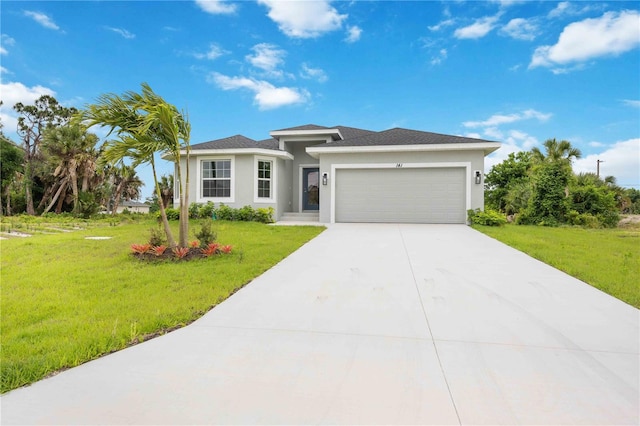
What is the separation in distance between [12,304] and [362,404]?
14.8ft

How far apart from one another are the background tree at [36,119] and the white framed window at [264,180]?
67.4 feet

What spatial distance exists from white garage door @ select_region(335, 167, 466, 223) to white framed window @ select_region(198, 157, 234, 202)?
15.7 feet

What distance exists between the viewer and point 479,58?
13.6m

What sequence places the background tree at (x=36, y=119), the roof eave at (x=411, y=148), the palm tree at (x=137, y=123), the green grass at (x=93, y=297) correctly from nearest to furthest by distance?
the green grass at (x=93, y=297)
the palm tree at (x=137, y=123)
the roof eave at (x=411, y=148)
the background tree at (x=36, y=119)

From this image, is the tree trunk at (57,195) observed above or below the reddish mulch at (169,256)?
above

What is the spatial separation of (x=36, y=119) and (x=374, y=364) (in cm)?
3440

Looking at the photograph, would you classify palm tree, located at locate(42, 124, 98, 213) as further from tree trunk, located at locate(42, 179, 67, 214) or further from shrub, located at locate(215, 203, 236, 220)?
shrub, located at locate(215, 203, 236, 220)

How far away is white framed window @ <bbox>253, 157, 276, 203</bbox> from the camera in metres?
14.2

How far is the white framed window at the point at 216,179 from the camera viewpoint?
14391 mm

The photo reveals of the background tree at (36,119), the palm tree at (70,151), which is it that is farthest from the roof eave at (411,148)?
the background tree at (36,119)

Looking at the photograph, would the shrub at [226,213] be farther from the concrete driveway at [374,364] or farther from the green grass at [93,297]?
the concrete driveway at [374,364]

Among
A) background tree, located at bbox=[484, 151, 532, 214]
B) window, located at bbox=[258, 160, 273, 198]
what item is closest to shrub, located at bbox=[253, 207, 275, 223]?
window, located at bbox=[258, 160, 273, 198]

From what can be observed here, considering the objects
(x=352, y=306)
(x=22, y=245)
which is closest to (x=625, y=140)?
(x=352, y=306)

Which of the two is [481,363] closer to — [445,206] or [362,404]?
[362,404]
